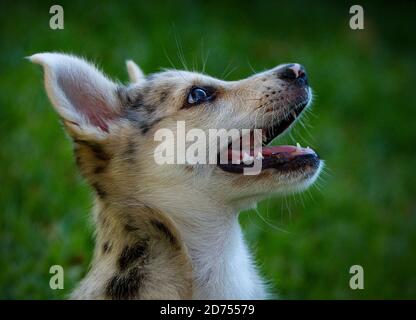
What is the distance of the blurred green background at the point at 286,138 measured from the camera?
22.5 feet

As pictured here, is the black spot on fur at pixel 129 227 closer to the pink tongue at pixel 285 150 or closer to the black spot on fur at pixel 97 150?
the black spot on fur at pixel 97 150

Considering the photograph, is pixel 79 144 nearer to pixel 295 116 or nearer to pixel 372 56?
pixel 295 116

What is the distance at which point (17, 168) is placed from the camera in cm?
716

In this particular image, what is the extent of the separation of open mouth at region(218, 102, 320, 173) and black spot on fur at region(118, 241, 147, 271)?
70 cm

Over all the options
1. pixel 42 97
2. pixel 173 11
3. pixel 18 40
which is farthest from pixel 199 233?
pixel 173 11

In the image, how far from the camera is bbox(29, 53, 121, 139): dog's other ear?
4.61 m

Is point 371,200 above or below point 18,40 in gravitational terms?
below

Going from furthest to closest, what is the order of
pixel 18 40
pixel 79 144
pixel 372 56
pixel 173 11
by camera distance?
pixel 372 56 < pixel 173 11 < pixel 18 40 < pixel 79 144

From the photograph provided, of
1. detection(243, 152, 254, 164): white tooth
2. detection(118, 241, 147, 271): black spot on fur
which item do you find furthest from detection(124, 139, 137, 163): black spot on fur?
detection(243, 152, 254, 164): white tooth

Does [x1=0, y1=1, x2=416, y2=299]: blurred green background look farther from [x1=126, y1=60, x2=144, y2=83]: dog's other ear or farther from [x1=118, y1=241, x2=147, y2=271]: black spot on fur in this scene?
[x1=118, y1=241, x2=147, y2=271]: black spot on fur

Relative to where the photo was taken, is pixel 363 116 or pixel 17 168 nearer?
pixel 17 168

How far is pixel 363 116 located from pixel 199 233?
208 inches

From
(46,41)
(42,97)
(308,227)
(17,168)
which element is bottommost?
(308,227)

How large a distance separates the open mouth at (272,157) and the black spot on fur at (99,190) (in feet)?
2.43
